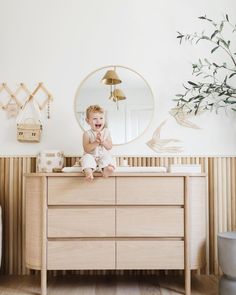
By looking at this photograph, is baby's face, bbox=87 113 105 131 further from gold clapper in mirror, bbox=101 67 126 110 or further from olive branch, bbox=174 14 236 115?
olive branch, bbox=174 14 236 115

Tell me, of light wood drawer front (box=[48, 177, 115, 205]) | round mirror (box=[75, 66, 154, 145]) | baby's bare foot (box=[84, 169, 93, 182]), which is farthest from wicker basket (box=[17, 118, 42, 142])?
baby's bare foot (box=[84, 169, 93, 182])

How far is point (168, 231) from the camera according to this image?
8.77 ft

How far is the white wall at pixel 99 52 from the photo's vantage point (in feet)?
10.5

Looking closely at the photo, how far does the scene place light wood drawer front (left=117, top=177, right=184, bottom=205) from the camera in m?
2.68

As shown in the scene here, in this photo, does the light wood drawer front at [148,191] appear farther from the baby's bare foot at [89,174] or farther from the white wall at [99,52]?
the white wall at [99,52]

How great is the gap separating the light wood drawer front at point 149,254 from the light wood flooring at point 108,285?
222 mm

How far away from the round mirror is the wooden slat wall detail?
0.25 meters

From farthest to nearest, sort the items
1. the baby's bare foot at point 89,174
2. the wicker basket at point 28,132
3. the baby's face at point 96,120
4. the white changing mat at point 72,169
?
the wicker basket at point 28,132 < the baby's face at point 96,120 < the white changing mat at point 72,169 < the baby's bare foot at point 89,174

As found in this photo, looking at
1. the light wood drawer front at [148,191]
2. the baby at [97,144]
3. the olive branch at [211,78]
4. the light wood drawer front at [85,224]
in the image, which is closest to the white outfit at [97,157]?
the baby at [97,144]

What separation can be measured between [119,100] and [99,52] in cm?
43

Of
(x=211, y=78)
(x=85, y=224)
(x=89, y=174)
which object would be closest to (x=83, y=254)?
(x=85, y=224)

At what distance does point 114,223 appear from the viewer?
105 inches

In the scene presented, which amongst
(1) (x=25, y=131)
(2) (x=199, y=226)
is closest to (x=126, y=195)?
(2) (x=199, y=226)

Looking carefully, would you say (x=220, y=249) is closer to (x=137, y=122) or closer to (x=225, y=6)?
(x=137, y=122)
